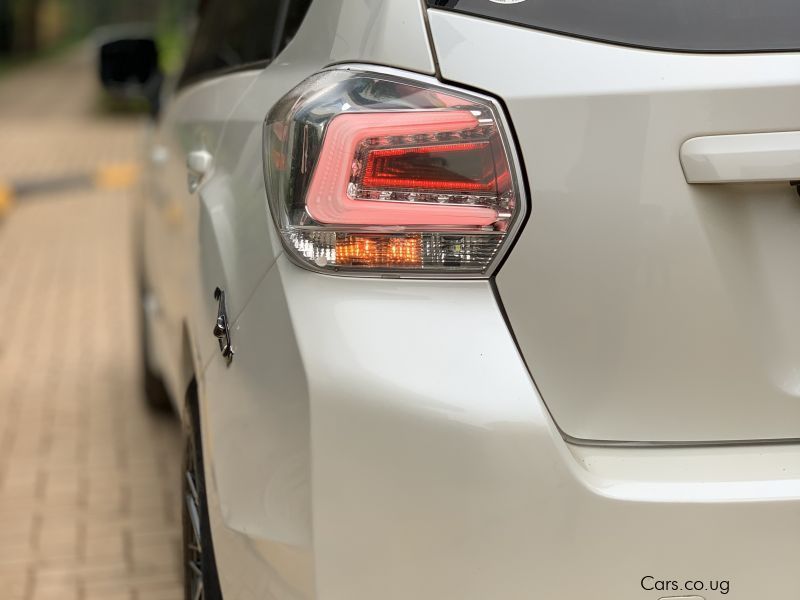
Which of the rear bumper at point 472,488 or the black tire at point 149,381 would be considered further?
the black tire at point 149,381

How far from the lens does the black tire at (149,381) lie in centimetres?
433

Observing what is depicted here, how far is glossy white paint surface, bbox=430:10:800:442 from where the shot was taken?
1528 millimetres

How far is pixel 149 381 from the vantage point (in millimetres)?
4492

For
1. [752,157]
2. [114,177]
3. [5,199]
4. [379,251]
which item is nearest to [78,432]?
[379,251]

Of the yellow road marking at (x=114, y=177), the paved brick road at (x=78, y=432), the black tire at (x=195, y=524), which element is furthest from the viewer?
the yellow road marking at (x=114, y=177)

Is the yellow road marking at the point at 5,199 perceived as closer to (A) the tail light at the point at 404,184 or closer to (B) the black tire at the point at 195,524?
(B) the black tire at the point at 195,524

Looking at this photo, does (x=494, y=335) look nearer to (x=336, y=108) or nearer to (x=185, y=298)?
(x=336, y=108)

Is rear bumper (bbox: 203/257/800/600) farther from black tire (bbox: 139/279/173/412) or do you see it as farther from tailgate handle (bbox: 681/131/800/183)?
black tire (bbox: 139/279/173/412)

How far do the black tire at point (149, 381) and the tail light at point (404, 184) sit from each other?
2.79 m

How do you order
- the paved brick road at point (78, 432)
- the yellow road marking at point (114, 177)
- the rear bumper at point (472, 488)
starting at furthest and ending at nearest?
the yellow road marking at point (114, 177) < the paved brick road at point (78, 432) < the rear bumper at point (472, 488)

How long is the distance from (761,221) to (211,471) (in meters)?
0.94

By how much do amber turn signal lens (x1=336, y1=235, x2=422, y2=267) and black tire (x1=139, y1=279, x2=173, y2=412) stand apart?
2.80 metres

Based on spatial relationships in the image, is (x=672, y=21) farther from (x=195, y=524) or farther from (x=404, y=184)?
(x=195, y=524)

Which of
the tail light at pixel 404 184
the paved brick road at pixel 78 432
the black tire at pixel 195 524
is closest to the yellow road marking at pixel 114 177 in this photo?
the paved brick road at pixel 78 432
